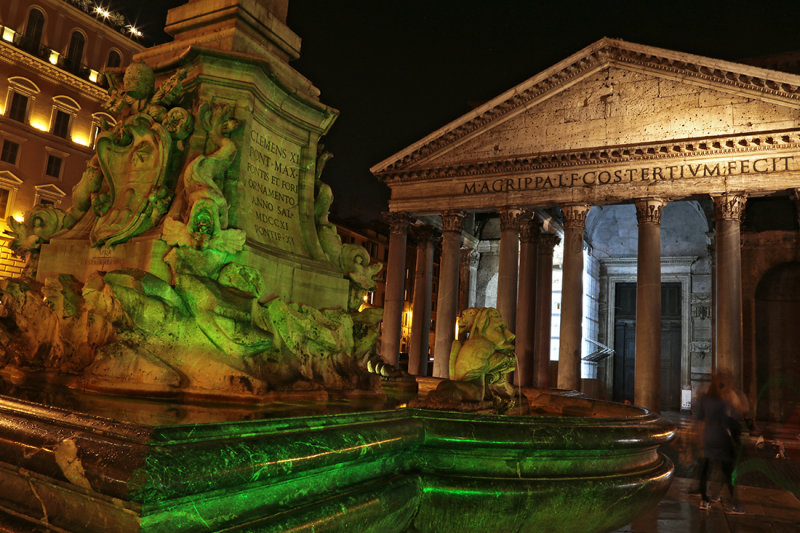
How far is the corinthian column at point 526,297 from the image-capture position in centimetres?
2156

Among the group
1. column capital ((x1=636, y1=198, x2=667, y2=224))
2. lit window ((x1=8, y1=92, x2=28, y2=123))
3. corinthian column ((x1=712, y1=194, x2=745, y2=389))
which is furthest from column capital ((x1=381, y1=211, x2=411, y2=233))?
lit window ((x1=8, y1=92, x2=28, y2=123))

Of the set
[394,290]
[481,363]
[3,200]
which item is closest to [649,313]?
[394,290]

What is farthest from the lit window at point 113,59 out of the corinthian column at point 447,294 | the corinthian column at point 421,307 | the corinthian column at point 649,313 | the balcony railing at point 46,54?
the corinthian column at point 649,313

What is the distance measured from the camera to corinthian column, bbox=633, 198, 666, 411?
1853 centimetres

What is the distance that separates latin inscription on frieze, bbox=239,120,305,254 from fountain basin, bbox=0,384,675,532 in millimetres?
1880

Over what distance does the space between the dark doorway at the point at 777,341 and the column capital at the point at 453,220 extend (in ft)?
38.6

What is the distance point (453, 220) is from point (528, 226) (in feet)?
9.73

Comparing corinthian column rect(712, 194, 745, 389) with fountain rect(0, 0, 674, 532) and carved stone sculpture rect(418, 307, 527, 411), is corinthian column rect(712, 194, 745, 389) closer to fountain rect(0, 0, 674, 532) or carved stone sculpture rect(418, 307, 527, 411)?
fountain rect(0, 0, 674, 532)

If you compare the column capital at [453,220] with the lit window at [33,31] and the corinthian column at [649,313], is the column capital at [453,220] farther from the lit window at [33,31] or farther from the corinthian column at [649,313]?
the lit window at [33,31]

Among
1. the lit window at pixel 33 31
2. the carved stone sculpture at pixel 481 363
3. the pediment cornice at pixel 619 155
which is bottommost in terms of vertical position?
the carved stone sculpture at pixel 481 363

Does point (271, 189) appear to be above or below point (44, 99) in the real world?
below

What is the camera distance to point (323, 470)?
232 cm

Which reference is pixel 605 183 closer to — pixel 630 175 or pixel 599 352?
pixel 630 175

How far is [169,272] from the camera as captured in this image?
13.4ft
